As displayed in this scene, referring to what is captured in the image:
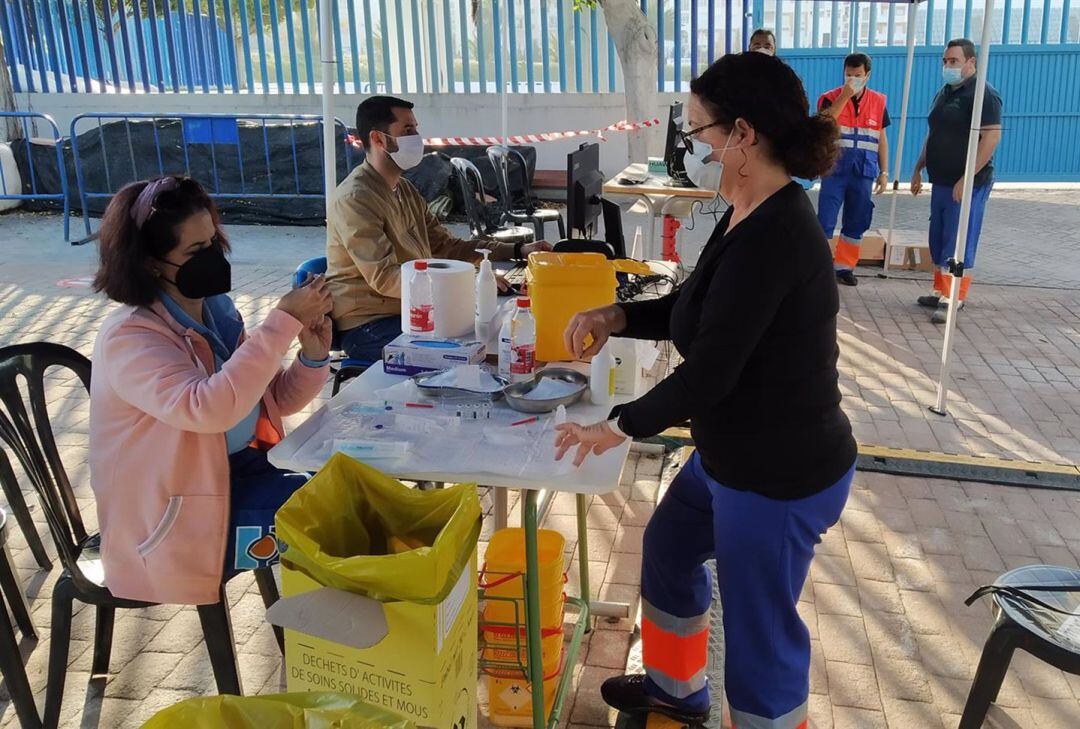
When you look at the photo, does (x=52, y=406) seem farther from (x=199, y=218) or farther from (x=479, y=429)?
(x=479, y=429)

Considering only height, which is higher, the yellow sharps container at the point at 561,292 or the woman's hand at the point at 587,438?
the yellow sharps container at the point at 561,292

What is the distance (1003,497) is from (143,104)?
1258cm

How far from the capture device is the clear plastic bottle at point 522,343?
2.46 metres

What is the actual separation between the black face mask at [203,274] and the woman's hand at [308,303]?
174mm

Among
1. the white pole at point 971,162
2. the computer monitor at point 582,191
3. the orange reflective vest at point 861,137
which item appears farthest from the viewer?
the orange reflective vest at point 861,137

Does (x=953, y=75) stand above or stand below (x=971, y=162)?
above

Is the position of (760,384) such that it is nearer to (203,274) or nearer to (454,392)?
(454,392)

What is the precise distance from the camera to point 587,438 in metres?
1.93

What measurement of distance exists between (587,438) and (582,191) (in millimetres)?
2755

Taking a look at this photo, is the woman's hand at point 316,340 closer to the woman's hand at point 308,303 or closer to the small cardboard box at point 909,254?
the woman's hand at point 308,303

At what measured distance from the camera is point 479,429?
2230mm

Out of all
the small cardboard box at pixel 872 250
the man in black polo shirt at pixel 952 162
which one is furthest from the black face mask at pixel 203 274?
the small cardboard box at pixel 872 250

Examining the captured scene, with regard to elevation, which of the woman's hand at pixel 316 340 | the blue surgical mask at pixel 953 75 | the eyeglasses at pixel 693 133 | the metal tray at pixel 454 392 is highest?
the blue surgical mask at pixel 953 75

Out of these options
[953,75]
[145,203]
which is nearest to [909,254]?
[953,75]
